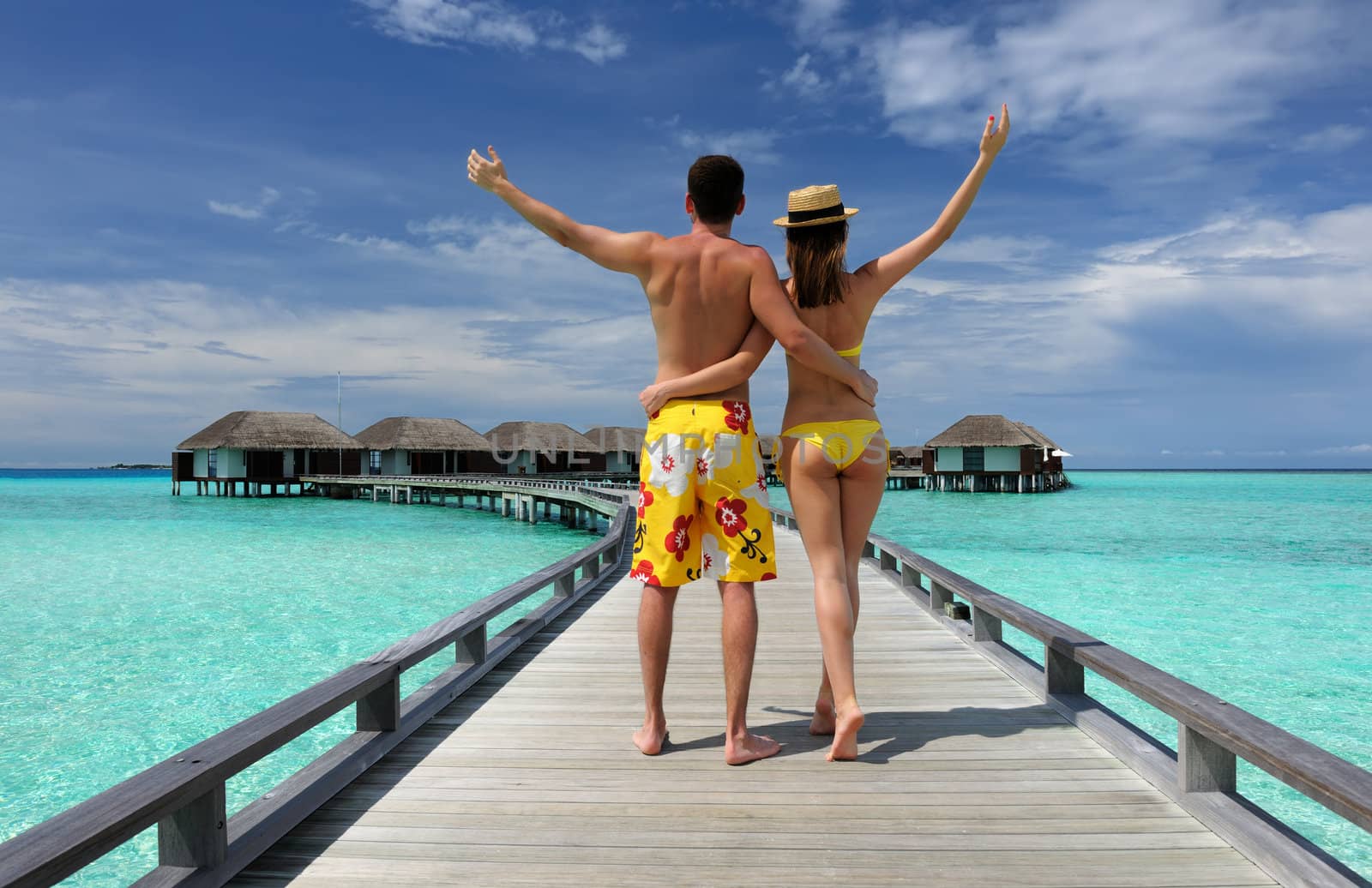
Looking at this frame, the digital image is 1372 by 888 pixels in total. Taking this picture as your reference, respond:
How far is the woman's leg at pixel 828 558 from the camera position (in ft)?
8.68

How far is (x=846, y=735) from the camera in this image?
2672 mm

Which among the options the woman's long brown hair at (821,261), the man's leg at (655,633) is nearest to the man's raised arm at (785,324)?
the woman's long brown hair at (821,261)

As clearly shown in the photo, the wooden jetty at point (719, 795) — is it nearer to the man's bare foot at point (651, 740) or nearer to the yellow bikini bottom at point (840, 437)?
the man's bare foot at point (651, 740)

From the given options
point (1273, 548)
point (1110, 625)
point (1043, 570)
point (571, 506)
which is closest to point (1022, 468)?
point (1273, 548)

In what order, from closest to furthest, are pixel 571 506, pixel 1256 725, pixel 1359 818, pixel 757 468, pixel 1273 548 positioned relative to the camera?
Result: pixel 1359 818
pixel 1256 725
pixel 757 468
pixel 1273 548
pixel 571 506

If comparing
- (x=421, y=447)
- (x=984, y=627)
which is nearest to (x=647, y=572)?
(x=984, y=627)

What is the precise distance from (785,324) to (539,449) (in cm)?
5050

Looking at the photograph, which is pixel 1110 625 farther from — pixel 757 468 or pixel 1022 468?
pixel 1022 468

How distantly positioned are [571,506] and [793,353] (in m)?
29.4

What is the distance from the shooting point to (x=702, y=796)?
2436 mm

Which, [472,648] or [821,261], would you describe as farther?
[472,648]

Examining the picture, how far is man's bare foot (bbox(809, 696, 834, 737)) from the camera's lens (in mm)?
2996

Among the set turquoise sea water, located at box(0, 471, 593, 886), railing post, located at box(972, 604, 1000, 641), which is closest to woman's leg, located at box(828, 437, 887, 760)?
railing post, located at box(972, 604, 1000, 641)

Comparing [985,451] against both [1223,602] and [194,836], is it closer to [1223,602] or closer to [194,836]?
[1223,602]
